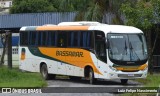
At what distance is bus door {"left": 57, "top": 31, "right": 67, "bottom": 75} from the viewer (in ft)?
88.2

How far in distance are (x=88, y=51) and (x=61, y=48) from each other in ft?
8.54

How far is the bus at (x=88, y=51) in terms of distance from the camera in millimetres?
23609

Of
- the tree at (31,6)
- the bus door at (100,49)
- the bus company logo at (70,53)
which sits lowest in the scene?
the tree at (31,6)

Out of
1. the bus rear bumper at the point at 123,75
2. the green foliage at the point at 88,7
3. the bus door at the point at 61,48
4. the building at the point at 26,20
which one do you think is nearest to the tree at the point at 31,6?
the building at the point at 26,20

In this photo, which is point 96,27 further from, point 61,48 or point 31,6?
point 31,6

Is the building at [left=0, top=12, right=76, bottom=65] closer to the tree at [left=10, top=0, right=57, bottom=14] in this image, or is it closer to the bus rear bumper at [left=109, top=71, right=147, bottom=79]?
the bus rear bumper at [left=109, top=71, right=147, bottom=79]

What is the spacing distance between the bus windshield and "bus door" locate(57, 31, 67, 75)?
12.2ft

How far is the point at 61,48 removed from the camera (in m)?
27.0

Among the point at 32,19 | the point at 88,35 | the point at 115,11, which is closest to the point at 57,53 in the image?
the point at 88,35

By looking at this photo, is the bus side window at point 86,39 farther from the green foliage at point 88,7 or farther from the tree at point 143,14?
the green foliage at point 88,7

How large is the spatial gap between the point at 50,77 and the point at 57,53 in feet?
6.99

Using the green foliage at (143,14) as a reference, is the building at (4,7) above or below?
below

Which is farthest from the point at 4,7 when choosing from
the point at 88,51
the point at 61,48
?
the point at 88,51

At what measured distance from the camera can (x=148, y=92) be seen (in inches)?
682
